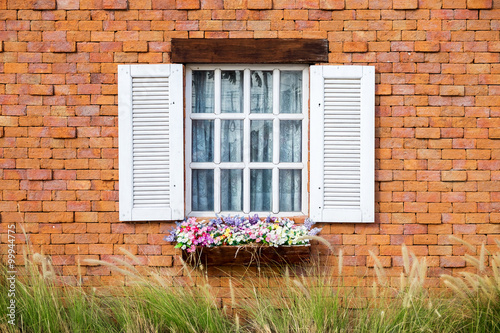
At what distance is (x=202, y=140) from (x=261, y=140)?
0.53 meters

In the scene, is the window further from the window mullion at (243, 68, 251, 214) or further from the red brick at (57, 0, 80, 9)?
the red brick at (57, 0, 80, 9)

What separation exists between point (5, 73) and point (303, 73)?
260cm

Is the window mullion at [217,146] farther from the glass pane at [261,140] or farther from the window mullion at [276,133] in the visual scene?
the window mullion at [276,133]

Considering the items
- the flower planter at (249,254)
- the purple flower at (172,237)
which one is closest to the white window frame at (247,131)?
the purple flower at (172,237)

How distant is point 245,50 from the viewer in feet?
12.9

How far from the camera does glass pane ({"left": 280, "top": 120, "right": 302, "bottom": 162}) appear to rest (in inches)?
162

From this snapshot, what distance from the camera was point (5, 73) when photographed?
3.98 metres

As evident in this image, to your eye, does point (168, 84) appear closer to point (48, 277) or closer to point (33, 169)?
point (33, 169)

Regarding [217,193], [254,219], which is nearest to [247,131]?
[217,193]

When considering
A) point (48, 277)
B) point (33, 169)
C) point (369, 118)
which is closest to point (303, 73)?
point (369, 118)

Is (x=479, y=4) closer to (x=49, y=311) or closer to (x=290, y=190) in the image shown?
(x=290, y=190)

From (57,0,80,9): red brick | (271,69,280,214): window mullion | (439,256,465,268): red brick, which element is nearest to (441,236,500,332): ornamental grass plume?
(439,256,465,268): red brick

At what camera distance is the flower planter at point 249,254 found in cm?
375

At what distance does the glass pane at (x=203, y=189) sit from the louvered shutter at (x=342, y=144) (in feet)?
2.96
